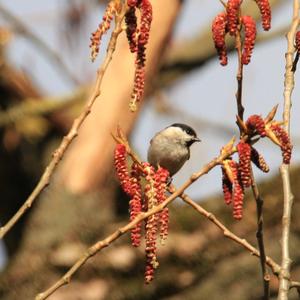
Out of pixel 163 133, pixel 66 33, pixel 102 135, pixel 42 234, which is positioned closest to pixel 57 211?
pixel 42 234

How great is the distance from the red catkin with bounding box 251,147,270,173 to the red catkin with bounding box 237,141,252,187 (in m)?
0.04

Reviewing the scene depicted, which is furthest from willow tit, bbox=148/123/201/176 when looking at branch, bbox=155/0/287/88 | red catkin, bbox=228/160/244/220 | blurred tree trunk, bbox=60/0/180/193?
branch, bbox=155/0/287/88

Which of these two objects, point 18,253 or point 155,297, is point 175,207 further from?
point 18,253

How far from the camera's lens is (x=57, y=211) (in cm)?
862

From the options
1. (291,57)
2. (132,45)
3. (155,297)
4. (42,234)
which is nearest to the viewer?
(132,45)

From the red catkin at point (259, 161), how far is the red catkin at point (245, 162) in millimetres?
42

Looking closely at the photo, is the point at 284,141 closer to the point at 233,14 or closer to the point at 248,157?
the point at 248,157

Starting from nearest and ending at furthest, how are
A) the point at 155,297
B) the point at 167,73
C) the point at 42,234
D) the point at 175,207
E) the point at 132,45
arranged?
the point at 132,45, the point at 155,297, the point at 175,207, the point at 42,234, the point at 167,73

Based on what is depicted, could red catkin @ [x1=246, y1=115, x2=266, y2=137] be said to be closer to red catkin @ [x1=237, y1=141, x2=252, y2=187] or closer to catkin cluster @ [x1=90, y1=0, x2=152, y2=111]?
red catkin @ [x1=237, y1=141, x2=252, y2=187]

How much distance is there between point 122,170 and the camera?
91.1 inches

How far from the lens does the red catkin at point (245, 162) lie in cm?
220

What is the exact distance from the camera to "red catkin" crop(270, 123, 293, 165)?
7.22 ft

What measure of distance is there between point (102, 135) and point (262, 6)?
6230mm

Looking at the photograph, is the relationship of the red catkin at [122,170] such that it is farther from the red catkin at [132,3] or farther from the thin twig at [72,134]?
the red catkin at [132,3]
